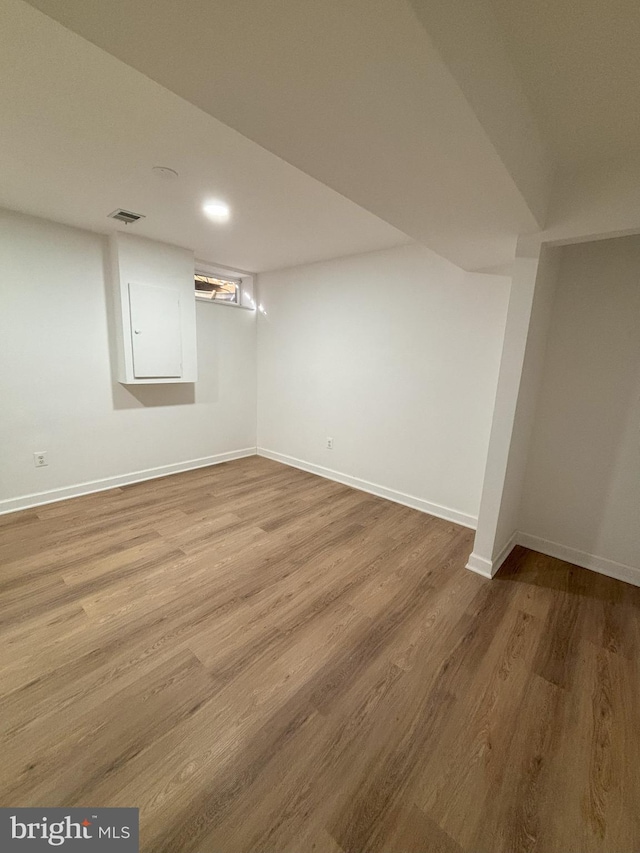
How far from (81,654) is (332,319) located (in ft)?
10.7

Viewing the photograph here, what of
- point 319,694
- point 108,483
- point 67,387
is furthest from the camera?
point 108,483

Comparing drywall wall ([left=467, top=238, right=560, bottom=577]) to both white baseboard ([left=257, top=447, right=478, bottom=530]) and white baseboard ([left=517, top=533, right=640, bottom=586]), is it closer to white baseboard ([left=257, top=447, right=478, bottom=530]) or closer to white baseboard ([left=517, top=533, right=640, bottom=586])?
white baseboard ([left=517, top=533, right=640, bottom=586])

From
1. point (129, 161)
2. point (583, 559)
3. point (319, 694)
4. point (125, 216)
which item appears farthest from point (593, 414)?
point (125, 216)

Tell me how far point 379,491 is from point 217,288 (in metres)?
3.11

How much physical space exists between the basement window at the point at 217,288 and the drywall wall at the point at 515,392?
10.5 ft

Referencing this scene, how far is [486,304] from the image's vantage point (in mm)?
2625

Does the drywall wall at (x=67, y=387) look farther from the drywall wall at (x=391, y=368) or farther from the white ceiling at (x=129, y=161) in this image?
the drywall wall at (x=391, y=368)

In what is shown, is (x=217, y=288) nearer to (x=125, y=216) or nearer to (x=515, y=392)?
(x=125, y=216)

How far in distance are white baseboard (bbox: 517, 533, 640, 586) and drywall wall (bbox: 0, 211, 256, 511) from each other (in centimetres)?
Result: 362

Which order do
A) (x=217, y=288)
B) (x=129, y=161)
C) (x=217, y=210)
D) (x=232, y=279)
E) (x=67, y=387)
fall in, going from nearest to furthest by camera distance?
(x=129, y=161) → (x=217, y=210) → (x=67, y=387) → (x=217, y=288) → (x=232, y=279)

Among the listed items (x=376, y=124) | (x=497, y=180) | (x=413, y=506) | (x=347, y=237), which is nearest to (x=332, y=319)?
(x=347, y=237)

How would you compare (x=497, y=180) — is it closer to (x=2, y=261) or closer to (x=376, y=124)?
(x=376, y=124)

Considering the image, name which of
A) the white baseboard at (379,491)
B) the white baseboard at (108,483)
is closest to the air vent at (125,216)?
the white baseboard at (108,483)

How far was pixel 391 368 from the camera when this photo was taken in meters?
3.22
